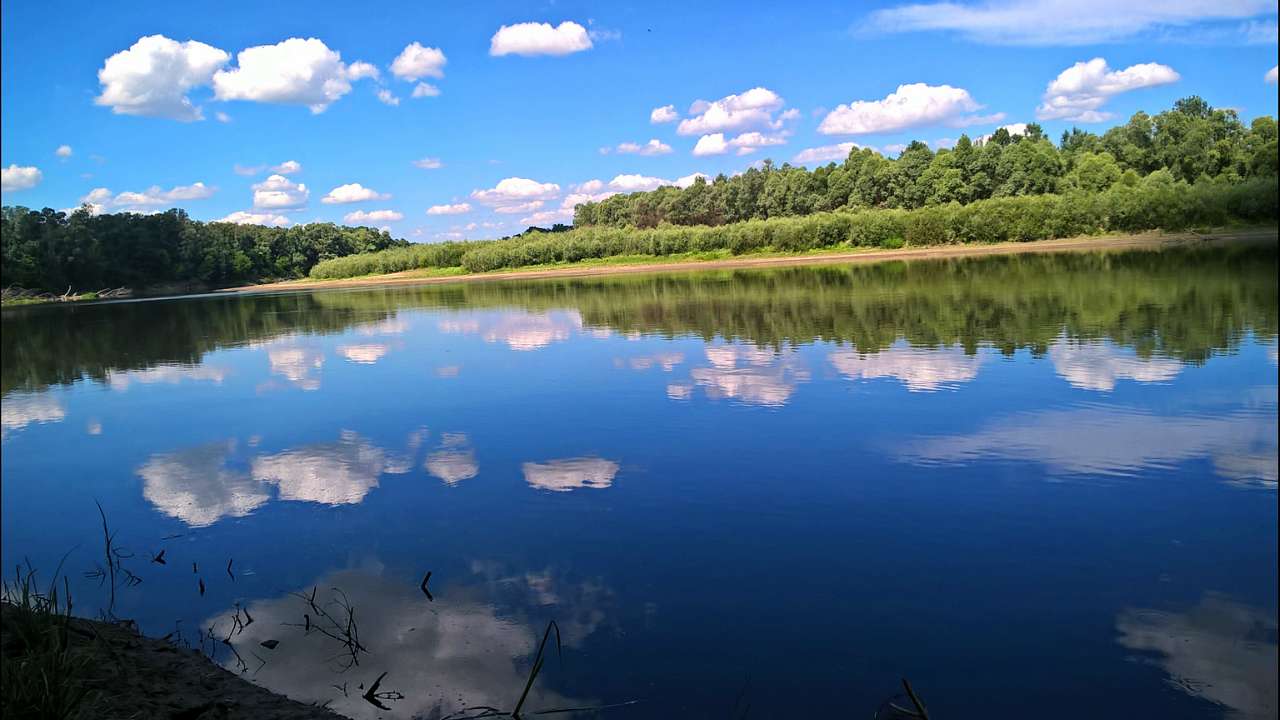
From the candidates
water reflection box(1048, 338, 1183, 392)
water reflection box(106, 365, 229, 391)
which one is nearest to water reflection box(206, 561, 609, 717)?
water reflection box(1048, 338, 1183, 392)

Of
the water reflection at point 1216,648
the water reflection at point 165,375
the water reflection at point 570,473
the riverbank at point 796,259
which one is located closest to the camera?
the water reflection at point 1216,648

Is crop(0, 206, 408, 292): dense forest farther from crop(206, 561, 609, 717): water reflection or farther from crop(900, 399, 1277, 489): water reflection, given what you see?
crop(900, 399, 1277, 489): water reflection

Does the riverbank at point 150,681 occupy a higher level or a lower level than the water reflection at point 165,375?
lower

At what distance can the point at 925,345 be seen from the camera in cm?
2059

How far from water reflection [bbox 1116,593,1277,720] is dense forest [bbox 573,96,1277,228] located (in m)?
46.5

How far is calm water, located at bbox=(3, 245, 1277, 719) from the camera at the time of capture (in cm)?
605

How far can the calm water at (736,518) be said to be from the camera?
6.05m

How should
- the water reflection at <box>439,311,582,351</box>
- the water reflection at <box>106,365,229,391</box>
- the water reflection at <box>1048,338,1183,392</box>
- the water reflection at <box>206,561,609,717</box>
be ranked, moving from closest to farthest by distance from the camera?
the water reflection at <box>206,561,609,717</box> < the water reflection at <box>1048,338,1183,392</box> < the water reflection at <box>106,365,229,391</box> < the water reflection at <box>439,311,582,351</box>

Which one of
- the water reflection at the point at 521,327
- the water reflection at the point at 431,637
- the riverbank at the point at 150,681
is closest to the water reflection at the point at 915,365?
the water reflection at the point at 431,637

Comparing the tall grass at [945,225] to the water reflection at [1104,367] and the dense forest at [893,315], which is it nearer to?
the dense forest at [893,315]

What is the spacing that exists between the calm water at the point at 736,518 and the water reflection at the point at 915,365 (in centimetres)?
13

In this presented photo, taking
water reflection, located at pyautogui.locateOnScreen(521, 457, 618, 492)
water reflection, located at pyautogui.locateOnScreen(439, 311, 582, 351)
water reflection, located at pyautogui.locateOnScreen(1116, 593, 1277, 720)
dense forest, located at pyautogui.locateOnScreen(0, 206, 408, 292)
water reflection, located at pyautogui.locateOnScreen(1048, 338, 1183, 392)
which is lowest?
water reflection, located at pyautogui.locateOnScreen(1116, 593, 1277, 720)

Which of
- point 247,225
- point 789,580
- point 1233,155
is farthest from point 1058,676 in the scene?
point 247,225

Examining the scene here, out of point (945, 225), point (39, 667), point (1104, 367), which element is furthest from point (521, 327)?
point (945, 225)
